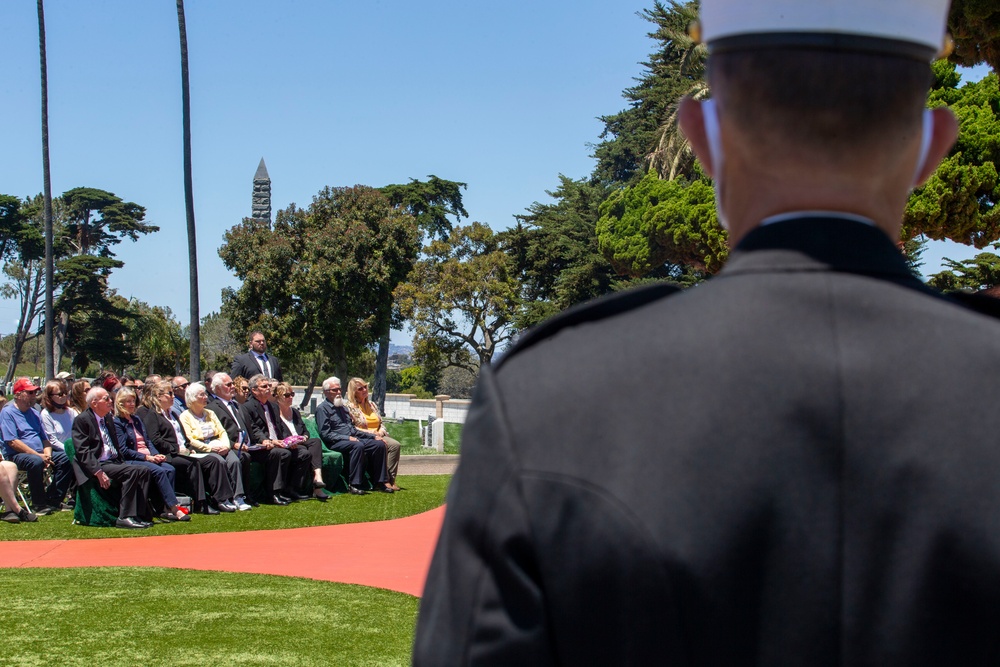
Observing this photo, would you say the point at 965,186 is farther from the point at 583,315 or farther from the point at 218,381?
the point at 583,315

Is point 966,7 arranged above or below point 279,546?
above

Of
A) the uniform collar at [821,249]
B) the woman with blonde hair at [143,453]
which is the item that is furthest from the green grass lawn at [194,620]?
the uniform collar at [821,249]

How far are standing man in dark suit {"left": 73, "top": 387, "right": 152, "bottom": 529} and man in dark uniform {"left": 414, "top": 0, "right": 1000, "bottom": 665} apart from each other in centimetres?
1126

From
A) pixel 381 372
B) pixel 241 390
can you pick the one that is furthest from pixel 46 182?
pixel 381 372

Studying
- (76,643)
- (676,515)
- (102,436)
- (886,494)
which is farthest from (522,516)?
(102,436)

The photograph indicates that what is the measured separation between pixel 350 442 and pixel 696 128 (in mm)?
14040

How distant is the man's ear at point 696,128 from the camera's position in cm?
123

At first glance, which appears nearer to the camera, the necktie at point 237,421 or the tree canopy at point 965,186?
the necktie at point 237,421

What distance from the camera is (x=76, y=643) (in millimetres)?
6305

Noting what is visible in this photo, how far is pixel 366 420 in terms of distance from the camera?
15.7 m

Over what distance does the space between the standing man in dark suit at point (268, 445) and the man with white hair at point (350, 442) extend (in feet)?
2.72

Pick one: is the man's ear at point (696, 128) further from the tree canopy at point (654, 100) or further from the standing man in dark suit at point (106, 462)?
the tree canopy at point (654, 100)

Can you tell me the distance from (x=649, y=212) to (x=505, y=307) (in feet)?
52.2

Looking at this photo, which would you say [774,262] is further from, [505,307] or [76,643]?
[505,307]
